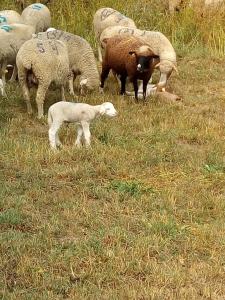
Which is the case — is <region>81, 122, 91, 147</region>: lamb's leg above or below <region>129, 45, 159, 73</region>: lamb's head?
below

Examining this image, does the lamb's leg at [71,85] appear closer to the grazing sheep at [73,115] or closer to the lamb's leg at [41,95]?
the lamb's leg at [41,95]

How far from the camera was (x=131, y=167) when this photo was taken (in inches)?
259

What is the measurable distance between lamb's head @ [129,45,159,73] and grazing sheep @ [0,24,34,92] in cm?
170

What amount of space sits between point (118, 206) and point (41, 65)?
9.67 ft

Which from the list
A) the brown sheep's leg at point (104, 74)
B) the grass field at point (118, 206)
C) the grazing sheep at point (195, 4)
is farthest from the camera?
the grazing sheep at point (195, 4)

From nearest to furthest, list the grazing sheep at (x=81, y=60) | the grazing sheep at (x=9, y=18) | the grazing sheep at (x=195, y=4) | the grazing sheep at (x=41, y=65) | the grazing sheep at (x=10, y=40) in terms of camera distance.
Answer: the grazing sheep at (x=41, y=65) < the grazing sheep at (x=10, y=40) < the grazing sheep at (x=81, y=60) < the grazing sheep at (x=9, y=18) < the grazing sheep at (x=195, y=4)

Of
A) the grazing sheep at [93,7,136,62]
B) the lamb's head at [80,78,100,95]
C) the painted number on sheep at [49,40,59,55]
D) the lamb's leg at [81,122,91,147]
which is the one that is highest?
the painted number on sheep at [49,40,59,55]

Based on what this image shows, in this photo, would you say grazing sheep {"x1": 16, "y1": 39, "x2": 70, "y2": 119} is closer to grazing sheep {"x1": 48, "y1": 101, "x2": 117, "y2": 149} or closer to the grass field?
the grass field

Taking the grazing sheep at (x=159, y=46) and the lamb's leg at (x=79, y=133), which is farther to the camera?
the grazing sheep at (x=159, y=46)

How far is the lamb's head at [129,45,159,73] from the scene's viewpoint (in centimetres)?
866

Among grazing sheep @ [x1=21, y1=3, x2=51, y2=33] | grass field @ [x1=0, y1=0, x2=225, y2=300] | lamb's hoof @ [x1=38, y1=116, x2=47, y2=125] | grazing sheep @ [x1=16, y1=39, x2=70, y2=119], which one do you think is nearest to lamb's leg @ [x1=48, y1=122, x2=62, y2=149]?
grass field @ [x1=0, y1=0, x2=225, y2=300]

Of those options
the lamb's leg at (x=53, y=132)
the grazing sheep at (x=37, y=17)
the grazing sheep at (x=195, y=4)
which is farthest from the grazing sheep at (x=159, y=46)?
the grazing sheep at (x=195, y=4)

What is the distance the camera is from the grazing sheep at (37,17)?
35.8 feet

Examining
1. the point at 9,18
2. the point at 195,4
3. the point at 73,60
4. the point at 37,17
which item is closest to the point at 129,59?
the point at 73,60
